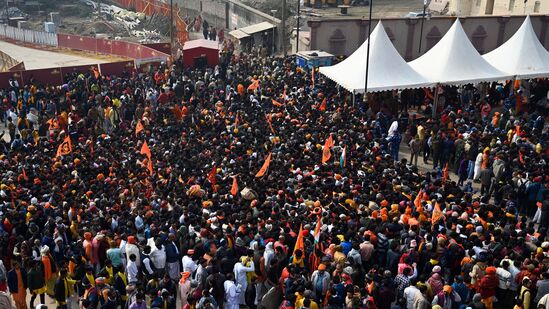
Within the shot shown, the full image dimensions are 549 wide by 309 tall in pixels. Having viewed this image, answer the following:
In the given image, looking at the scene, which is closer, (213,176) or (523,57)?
(213,176)

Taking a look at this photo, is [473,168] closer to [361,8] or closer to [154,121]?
[154,121]

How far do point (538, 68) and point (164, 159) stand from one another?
15080mm

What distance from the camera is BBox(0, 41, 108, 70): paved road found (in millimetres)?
38031

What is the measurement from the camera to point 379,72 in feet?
70.9

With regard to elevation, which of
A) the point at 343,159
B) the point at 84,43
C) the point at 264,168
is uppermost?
the point at 84,43

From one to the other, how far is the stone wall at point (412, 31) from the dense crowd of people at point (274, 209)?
1023cm

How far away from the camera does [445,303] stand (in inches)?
382

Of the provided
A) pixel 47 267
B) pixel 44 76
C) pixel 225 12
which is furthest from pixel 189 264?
pixel 225 12

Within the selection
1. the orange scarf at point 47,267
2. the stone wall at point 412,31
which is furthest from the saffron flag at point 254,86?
the orange scarf at point 47,267

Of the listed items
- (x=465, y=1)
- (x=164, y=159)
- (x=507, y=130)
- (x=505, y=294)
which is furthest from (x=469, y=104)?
(x=465, y=1)

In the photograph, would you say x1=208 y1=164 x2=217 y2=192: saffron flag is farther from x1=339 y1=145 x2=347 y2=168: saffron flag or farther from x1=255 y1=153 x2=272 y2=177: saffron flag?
x1=339 y1=145 x2=347 y2=168: saffron flag

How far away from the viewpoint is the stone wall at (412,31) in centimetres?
3150

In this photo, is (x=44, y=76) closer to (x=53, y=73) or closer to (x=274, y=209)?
(x=53, y=73)

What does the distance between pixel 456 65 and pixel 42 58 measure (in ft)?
94.4
